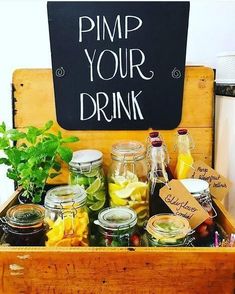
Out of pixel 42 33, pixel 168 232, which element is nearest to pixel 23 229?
pixel 168 232

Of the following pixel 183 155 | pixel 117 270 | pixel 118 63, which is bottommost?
pixel 117 270

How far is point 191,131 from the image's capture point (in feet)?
2.91

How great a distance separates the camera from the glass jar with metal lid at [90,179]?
0.76m

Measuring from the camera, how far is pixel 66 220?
633 mm

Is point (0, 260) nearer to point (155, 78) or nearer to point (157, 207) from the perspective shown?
point (157, 207)

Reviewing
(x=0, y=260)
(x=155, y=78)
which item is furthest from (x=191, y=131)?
(x=0, y=260)

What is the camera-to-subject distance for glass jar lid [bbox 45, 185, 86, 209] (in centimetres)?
64

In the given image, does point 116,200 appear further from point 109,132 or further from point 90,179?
point 109,132

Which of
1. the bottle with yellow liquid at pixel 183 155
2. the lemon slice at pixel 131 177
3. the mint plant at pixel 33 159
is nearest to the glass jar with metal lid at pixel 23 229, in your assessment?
the mint plant at pixel 33 159

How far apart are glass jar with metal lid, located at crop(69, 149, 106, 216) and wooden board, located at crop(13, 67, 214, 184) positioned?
106mm

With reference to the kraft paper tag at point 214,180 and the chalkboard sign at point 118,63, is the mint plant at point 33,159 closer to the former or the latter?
the chalkboard sign at point 118,63

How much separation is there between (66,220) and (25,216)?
8 cm

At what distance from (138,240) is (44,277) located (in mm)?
182

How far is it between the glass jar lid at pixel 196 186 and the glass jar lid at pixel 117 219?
131 millimetres
